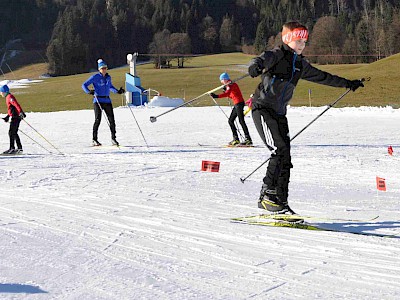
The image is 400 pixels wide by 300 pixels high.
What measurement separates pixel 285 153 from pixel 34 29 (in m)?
152

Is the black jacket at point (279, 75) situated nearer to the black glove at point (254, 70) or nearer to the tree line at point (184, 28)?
the black glove at point (254, 70)

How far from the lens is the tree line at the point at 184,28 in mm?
86750

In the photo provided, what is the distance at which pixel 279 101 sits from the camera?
602cm

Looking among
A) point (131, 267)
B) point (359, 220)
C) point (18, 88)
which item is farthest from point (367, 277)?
point (18, 88)

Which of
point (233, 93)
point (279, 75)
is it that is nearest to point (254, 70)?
point (279, 75)

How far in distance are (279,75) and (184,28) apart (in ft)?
429

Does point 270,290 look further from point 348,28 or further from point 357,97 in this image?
point 348,28

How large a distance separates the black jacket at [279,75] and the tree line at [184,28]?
76.2 metres

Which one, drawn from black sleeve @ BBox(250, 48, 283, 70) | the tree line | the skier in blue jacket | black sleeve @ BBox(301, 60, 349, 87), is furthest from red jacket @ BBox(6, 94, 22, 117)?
the tree line

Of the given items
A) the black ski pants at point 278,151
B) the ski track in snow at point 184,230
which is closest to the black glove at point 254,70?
the black ski pants at point 278,151

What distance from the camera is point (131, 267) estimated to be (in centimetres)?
411

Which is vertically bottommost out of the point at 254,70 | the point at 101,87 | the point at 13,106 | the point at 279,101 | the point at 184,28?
the point at 13,106

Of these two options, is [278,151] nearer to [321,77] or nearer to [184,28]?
[321,77]

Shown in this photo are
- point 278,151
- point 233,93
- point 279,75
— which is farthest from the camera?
point 233,93
